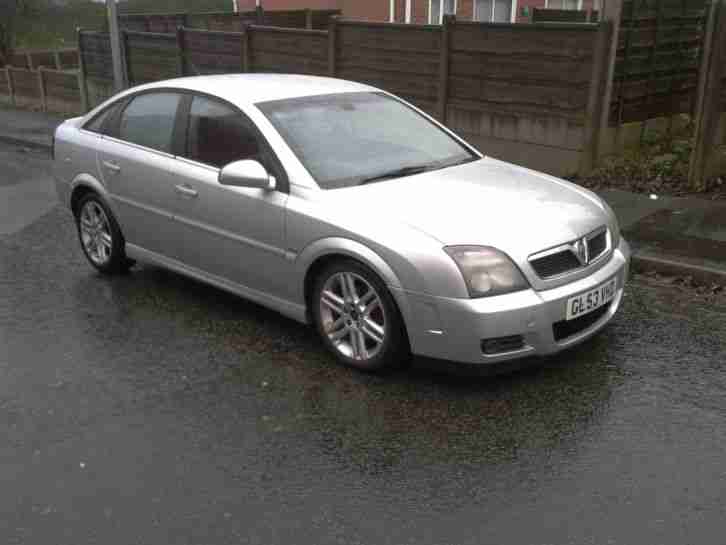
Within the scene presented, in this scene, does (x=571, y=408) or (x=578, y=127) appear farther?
(x=578, y=127)

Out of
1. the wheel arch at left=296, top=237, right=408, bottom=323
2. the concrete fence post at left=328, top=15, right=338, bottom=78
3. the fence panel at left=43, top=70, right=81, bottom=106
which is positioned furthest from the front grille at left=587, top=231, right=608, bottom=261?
the fence panel at left=43, top=70, right=81, bottom=106

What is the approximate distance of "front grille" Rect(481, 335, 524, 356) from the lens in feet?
14.3

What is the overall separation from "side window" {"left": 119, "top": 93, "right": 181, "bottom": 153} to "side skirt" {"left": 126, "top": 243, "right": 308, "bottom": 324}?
80 cm

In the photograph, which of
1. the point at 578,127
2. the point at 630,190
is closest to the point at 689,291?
the point at 630,190

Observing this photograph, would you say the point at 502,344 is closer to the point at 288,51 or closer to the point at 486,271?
the point at 486,271

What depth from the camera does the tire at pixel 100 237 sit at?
6527 millimetres

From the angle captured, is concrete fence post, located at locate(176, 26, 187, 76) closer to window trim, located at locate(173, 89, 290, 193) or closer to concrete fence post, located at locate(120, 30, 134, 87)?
concrete fence post, located at locate(120, 30, 134, 87)

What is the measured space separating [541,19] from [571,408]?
346 inches

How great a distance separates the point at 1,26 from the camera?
77.4 feet

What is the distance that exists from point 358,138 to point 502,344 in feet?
5.95

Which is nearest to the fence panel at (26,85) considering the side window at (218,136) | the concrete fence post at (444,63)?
the concrete fence post at (444,63)

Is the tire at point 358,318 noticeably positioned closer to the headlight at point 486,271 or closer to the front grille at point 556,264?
the headlight at point 486,271

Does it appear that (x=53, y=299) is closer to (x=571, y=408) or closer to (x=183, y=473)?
(x=183, y=473)

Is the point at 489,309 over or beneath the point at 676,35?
beneath
